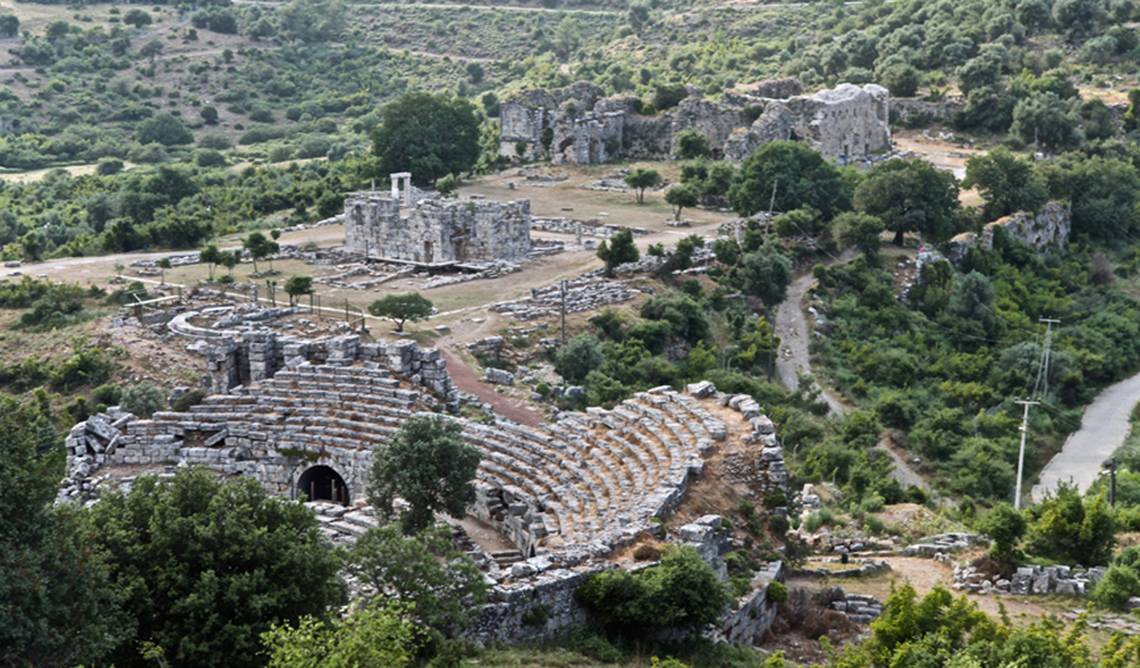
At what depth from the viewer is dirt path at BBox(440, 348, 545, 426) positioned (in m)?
36.7

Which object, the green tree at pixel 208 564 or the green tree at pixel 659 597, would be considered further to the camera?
the green tree at pixel 659 597

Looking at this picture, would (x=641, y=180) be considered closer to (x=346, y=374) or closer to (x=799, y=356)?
(x=799, y=356)

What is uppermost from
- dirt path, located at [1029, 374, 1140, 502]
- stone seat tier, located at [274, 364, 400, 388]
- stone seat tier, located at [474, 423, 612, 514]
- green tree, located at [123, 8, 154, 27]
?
green tree, located at [123, 8, 154, 27]

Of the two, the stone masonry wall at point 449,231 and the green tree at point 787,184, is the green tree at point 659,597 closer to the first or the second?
the stone masonry wall at point 449,231

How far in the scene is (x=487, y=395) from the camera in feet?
127

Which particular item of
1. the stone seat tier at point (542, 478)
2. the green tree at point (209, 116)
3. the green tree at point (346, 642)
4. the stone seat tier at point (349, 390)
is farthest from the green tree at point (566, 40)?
the green tree at point (346, 642)

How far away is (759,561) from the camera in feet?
91.2

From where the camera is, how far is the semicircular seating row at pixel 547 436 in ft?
92.2

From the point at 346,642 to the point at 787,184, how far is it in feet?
145

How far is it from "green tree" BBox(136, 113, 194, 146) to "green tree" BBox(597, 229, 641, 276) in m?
44.2

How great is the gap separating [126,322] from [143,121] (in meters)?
47.8

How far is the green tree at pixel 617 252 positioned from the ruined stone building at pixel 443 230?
3.73 meters

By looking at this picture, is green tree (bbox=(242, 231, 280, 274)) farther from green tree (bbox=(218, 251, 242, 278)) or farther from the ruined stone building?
the ruined stone building

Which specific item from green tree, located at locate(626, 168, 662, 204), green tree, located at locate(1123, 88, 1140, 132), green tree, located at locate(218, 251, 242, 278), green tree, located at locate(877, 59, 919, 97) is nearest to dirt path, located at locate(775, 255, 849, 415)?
green tree, located at locate(626, 168, 662, 204)
